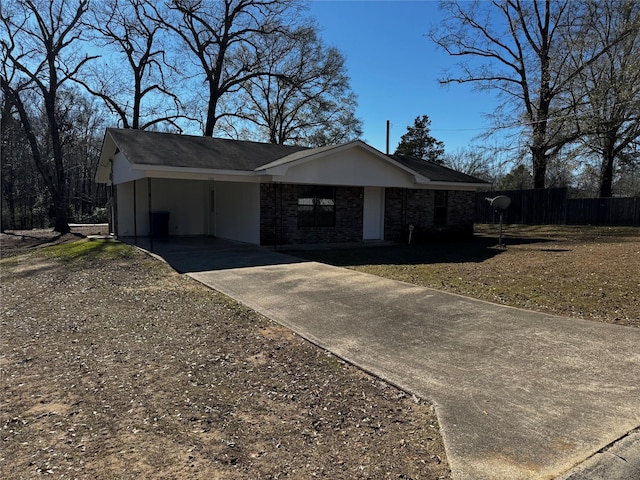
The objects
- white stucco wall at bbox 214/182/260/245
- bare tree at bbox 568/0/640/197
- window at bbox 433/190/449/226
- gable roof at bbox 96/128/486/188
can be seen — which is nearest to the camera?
gable roof at bbox 96/128/486/188

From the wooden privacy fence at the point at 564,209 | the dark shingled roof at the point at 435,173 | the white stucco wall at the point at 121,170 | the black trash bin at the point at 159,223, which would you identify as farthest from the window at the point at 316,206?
the wooden privacy fence at the point at 564,209

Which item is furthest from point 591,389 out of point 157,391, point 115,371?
point 115,371

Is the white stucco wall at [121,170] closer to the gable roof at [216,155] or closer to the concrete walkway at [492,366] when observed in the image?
the gable roof at [216,155]

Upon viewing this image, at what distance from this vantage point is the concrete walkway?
8.65ft

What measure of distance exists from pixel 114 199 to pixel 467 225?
14.0m

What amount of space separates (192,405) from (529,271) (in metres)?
8.03

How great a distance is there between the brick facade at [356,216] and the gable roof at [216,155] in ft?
2.73

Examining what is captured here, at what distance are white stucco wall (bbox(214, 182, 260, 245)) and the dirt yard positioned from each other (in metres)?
7.75

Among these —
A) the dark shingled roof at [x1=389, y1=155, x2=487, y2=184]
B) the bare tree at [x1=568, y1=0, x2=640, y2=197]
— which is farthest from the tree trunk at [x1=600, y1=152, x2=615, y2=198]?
the dark shingled roof at [x1=389, y1=155, x2=487, y2=184]

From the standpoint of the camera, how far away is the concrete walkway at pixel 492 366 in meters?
2.64

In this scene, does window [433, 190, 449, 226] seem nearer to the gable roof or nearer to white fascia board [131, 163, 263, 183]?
the gable roof

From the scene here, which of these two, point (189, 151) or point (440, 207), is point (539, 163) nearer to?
point (440, 207)

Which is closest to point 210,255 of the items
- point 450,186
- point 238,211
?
point 238,211

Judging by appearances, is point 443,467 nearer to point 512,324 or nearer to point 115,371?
point 115,371
